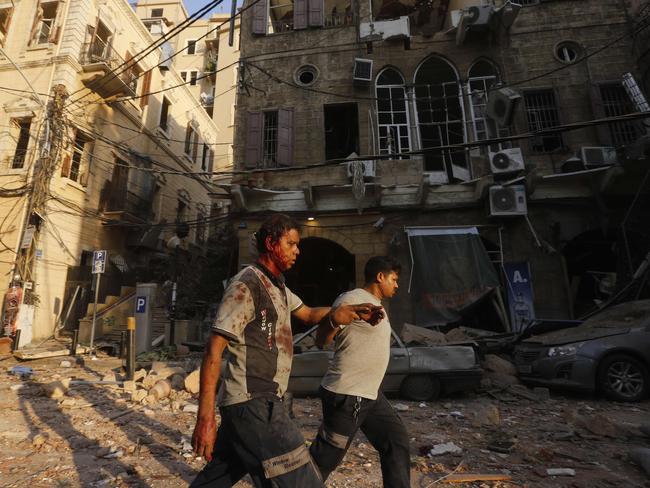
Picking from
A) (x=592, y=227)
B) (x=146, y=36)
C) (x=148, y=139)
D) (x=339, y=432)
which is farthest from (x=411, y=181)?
(x=146, y=36)

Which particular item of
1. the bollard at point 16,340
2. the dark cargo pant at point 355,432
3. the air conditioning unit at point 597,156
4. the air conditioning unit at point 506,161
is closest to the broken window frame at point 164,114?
the bollard at point 16,340

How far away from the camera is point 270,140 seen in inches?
494

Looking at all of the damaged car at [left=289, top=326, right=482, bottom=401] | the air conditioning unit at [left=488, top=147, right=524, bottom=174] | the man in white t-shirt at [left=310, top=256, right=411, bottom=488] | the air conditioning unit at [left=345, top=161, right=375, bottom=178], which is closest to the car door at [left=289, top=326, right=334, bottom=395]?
the damaged car at [left=289, top=326, right=482, bottom=401]

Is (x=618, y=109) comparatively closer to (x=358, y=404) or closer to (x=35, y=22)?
(x=358, y=404)

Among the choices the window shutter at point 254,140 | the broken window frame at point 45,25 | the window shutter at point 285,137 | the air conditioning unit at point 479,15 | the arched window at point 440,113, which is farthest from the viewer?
the broken window frame at point 45,25

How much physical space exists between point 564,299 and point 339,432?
33.6 feet

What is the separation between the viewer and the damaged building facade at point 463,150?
1029 cm

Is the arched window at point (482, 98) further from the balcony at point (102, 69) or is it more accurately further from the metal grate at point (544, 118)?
the balcony at point (102, 69)

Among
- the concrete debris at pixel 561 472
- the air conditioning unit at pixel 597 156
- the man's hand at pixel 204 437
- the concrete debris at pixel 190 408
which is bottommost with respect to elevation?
the concrete debris at pixel 561 472

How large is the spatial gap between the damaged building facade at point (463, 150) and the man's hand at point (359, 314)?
27.9 ft

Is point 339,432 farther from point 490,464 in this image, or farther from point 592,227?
point 592,227

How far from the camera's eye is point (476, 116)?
11.9 m

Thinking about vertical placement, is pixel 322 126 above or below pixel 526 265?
above

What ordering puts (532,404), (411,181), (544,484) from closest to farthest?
(544,484)
(532,404)
(411,181)
